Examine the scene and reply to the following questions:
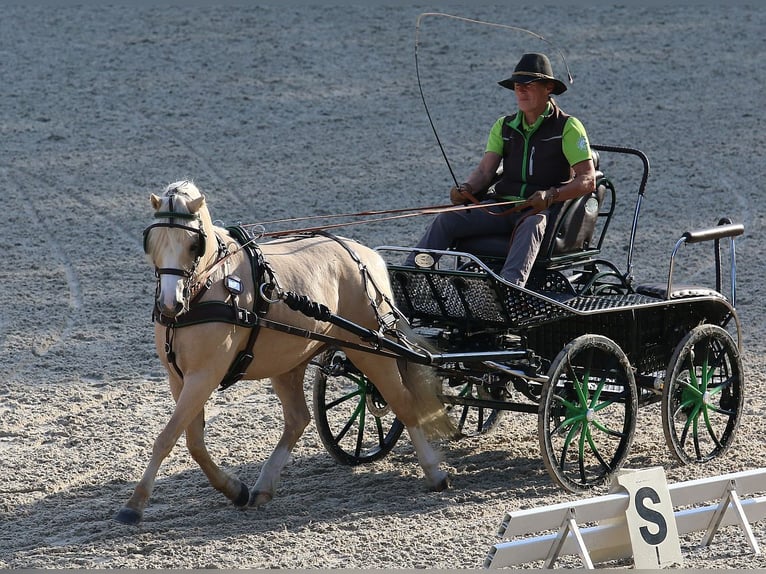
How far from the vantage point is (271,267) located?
521 centimetres

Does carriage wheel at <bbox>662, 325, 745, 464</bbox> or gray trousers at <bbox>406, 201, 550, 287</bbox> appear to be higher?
gray trousers at <bbox>406, 201, 550, 287</bbox>

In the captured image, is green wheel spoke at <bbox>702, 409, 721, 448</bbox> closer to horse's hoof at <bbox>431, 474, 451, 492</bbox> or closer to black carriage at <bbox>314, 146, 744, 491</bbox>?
black carriage at <bbox>314, 146, 744, 491</bbox>

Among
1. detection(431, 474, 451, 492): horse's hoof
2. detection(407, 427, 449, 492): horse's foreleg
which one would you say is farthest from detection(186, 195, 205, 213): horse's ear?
detection(431, 474, 451, 492): horse's hoof

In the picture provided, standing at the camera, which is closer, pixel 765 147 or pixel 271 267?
pixel 271 267

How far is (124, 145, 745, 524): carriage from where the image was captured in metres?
4.98

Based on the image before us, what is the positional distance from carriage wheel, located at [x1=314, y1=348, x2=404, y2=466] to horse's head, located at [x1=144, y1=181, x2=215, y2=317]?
4.17ft

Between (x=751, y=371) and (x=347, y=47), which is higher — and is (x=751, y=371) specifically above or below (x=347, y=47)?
below

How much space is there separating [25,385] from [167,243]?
9.57 feet

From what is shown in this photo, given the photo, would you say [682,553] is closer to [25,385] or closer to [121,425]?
[121,425]

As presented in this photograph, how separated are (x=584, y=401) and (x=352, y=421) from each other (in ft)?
4.13

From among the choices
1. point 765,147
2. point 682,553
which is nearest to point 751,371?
point 682,553

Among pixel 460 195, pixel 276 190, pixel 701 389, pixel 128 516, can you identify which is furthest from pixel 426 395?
pixel 276 190

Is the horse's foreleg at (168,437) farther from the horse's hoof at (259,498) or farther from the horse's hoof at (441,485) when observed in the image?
the horse's hoof at (441,485)

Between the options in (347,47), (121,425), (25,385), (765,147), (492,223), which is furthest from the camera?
(347,47)
